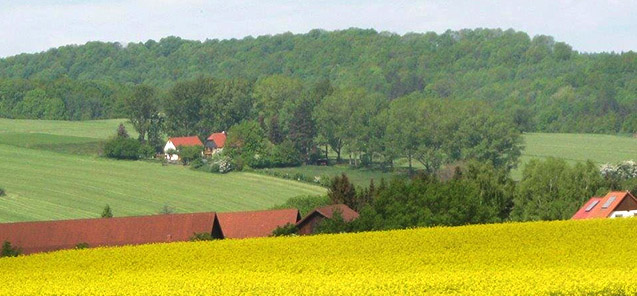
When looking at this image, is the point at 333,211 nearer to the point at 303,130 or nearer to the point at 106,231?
the point at 106,231

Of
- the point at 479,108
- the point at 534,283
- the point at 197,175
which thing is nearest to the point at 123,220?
the point at 534,283

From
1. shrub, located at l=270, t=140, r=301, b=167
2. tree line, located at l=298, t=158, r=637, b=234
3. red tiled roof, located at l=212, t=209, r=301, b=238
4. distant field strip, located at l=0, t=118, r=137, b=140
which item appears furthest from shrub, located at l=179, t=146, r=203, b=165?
red tiled roof, located at l=212, t=209, r=301, b=238

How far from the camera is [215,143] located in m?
177

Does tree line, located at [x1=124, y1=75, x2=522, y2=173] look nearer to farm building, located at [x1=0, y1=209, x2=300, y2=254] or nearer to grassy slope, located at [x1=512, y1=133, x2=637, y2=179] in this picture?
grassy slope, located at [x1=512, y1=133, x2=637, y2=179]

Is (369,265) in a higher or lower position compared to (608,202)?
higher

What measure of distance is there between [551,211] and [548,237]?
139 ft

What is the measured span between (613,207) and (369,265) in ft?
127

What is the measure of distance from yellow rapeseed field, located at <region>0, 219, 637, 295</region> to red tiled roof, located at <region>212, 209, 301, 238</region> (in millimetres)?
24651

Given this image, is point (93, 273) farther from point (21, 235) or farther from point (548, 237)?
point (21, 235)

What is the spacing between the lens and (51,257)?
56062mm

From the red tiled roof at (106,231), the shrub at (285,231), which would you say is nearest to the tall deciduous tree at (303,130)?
the red tiled roof at (106,231)

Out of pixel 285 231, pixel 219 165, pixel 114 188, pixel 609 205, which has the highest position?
pixel 285 231

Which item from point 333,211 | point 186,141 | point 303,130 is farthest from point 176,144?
point 333,211

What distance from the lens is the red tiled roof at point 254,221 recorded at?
281 feet
